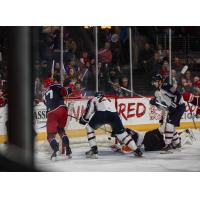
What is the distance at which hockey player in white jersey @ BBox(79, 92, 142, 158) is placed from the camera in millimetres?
4000

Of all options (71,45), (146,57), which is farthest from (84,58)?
(146,57)

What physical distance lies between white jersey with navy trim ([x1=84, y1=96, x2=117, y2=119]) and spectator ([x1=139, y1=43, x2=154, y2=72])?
1.31ft

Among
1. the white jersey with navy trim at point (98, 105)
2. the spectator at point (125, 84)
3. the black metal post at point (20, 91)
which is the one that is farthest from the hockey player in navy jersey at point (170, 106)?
the black metal post at point (20, 91)

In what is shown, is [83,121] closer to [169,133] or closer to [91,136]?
[91,136]

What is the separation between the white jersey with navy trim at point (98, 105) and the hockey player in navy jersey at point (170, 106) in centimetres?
35

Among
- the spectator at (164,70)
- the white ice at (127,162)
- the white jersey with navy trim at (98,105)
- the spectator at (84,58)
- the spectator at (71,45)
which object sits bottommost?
the white ice at (127,162)

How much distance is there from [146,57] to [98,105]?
55cm

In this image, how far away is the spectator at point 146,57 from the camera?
12.9ft

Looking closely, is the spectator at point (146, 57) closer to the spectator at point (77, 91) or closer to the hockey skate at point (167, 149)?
the spectator at point (77, 91)

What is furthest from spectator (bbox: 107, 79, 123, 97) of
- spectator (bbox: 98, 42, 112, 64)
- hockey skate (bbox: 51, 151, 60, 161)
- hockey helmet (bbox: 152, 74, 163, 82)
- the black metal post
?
the black metal post

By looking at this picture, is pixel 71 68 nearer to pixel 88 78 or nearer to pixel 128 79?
pixel 88 78

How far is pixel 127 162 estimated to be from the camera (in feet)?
13.1

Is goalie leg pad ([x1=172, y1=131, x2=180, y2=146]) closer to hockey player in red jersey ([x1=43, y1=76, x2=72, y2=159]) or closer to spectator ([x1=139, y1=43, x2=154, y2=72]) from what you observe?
spectator ([x1=139, y1=43, x2=154, y2=72])
